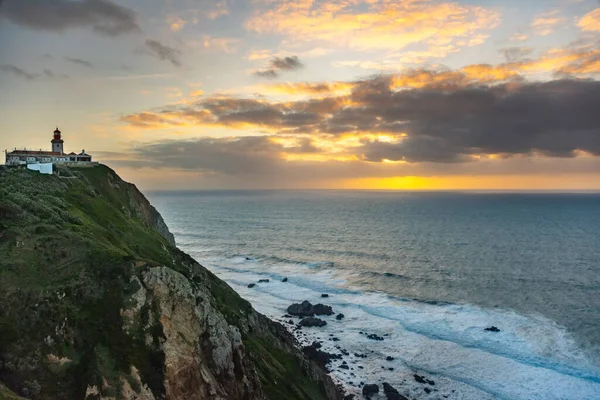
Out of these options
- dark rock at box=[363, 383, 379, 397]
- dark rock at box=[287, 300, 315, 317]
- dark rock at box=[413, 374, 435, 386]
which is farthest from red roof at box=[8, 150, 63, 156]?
dark rock at box=[413, 374, 435, 386]

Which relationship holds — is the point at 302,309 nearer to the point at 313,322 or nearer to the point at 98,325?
the point at 313,322

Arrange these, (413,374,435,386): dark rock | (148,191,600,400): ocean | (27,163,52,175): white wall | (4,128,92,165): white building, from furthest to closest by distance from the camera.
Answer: (4,128,92,165): white building → (27,163,52,175): white wall → (148,191,600,400): ocean → (413,374,435,386): dark rock

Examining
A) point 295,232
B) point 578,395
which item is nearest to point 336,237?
point 295,232

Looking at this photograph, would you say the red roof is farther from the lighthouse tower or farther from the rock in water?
the rock in water

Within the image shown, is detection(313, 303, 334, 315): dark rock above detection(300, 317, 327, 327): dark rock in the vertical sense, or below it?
above

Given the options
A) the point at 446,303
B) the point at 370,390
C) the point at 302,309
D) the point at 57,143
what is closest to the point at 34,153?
the point at 57,143

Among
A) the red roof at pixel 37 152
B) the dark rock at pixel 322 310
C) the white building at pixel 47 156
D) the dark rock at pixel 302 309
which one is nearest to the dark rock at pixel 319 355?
the dark rock at pixel 302 309

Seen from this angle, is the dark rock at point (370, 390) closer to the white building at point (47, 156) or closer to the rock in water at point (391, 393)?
the rock in water at point (391, 393)
